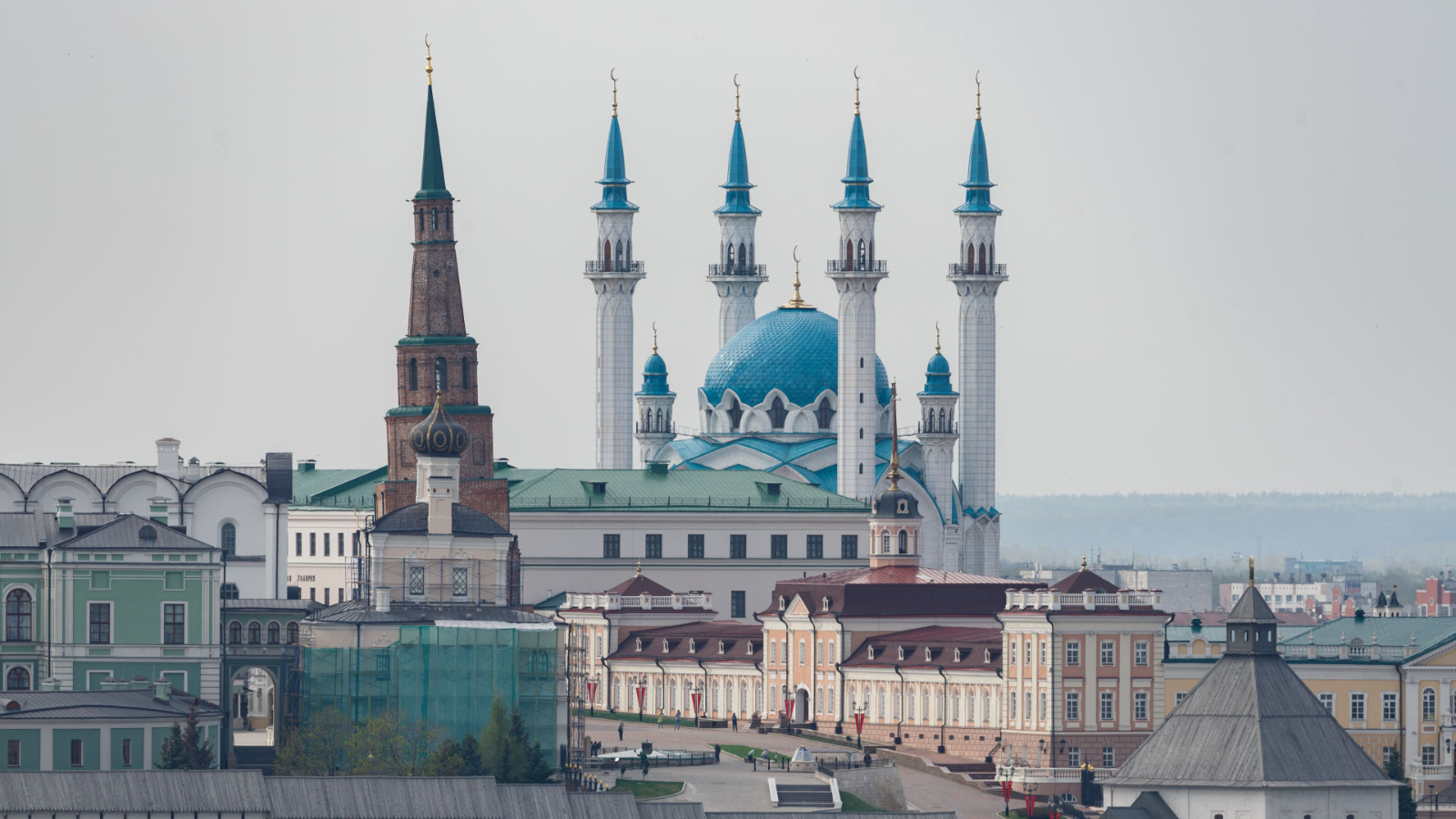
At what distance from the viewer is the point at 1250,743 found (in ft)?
350

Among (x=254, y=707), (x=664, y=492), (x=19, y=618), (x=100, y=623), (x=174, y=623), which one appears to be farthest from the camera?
(x=664, y=492)

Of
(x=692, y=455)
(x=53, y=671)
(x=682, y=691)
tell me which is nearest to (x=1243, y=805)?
(x=53, y=671)

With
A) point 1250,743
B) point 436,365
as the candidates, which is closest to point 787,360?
point 436,365

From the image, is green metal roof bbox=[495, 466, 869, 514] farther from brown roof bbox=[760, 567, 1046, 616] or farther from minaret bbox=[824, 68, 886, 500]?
brown roof bbox=[760, 567, 1046, 616]

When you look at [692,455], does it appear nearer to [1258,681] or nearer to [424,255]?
[424,255]

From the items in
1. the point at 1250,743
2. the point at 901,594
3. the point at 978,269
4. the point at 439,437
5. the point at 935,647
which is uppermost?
the point at 978,269

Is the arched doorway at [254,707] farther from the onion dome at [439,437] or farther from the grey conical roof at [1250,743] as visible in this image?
the grey conical roof at [1250,743]

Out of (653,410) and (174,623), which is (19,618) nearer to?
(174,623)

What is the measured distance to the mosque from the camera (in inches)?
6959

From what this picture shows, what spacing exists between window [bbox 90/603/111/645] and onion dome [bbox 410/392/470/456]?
699 inches

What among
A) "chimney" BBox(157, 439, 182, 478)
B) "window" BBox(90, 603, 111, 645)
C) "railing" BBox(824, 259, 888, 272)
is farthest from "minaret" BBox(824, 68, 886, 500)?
"window" BBox(90, 603, 111, 645)

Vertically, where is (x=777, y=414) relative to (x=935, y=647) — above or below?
above

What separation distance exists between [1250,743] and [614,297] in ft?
257

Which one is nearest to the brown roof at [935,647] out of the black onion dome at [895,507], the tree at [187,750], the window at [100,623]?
the black onion dome at [895,507]
